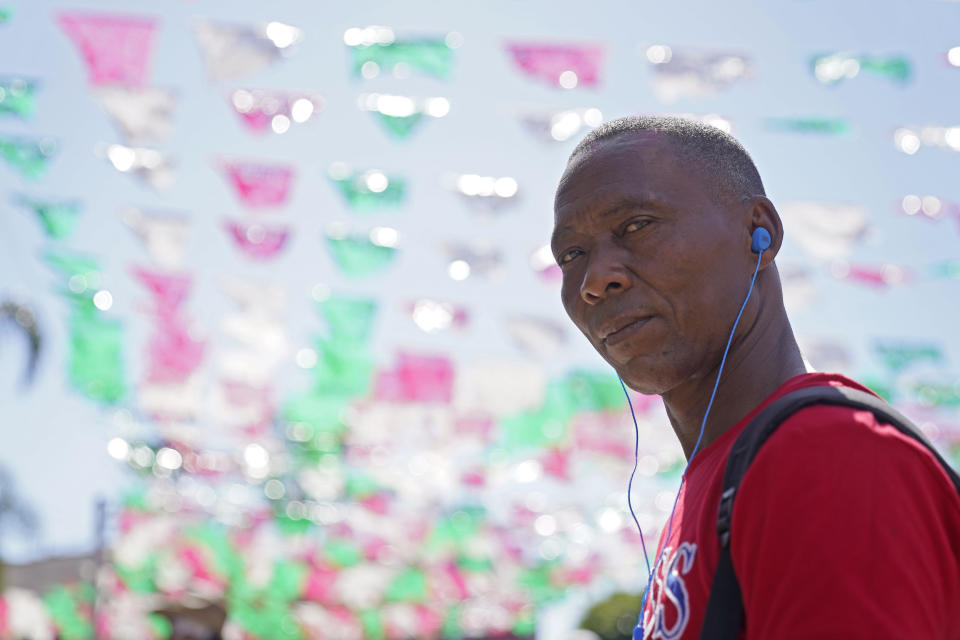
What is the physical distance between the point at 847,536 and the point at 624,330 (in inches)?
25.4

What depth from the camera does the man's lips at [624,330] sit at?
64.5 inches

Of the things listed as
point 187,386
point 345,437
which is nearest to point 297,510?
point 345,437

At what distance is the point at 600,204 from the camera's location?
1678mm

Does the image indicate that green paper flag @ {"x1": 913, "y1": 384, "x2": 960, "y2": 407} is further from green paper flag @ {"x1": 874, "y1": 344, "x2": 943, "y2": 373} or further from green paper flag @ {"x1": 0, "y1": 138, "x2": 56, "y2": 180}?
green paper flag @ {"x1": 0, "y1": 138, "x2": 56, "y2": 180}

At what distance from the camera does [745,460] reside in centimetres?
128

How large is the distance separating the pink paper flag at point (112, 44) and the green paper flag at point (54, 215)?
2.20 meters

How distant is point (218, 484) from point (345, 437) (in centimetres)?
301

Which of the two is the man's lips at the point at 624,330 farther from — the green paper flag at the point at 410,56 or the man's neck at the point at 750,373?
the green paper flag at the point at 410,56

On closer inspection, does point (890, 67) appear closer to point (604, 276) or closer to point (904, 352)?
point (904, 352)

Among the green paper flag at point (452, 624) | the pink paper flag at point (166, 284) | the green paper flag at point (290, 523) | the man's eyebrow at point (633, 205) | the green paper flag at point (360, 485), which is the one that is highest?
the pink paper flag at point (166, 284)

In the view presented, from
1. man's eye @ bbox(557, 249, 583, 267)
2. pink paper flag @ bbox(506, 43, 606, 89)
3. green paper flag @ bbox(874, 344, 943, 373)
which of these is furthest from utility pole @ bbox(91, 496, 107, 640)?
man's eye @ bbox(557, 249, 583, 267)

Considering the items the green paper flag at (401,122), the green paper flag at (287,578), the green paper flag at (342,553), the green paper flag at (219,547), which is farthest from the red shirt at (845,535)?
the green paper flag at (287,578)

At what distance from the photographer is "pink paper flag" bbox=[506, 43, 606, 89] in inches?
350

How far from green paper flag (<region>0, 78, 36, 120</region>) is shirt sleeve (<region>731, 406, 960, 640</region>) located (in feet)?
32.3
